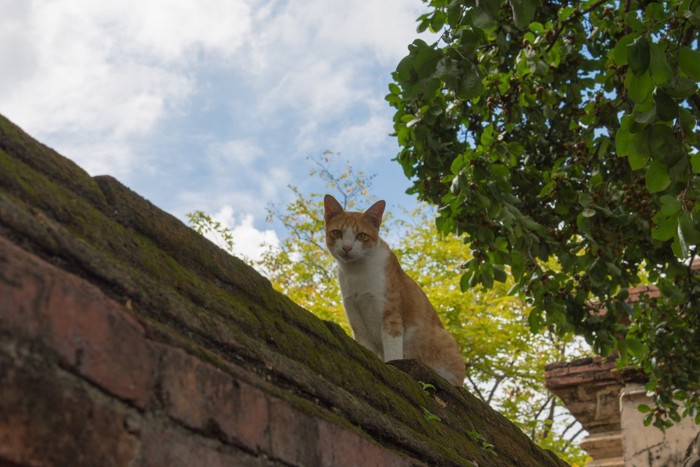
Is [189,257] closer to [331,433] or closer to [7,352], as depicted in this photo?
[331,433]

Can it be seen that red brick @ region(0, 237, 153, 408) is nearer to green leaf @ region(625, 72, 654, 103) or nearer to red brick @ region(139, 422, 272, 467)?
red brick @ region(139, 422, 272, 467)

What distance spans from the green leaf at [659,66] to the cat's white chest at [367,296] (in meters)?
3.62

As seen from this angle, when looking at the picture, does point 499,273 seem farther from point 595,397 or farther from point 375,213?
point 595,397

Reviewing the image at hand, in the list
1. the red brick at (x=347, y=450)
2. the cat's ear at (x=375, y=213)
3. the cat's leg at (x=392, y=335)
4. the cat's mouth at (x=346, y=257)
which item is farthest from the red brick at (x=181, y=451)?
the cat's ear at (x=375, y=213)

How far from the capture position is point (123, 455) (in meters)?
1.38

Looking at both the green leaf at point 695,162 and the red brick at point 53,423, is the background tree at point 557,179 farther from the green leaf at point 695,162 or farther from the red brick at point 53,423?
the red brick at point 53,423

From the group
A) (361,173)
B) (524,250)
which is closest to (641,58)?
(524,250)

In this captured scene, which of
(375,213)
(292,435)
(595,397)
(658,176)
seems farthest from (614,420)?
(292,435)

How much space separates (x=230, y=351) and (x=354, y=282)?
4214 mm

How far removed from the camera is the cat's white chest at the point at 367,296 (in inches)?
231

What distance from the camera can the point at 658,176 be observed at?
9.37ft

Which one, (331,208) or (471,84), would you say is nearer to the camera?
(471,84)

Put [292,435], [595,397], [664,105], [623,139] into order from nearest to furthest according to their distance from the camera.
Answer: [292,435] < [664,105] < [623,139] < [595,397]

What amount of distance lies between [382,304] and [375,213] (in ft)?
3.52
